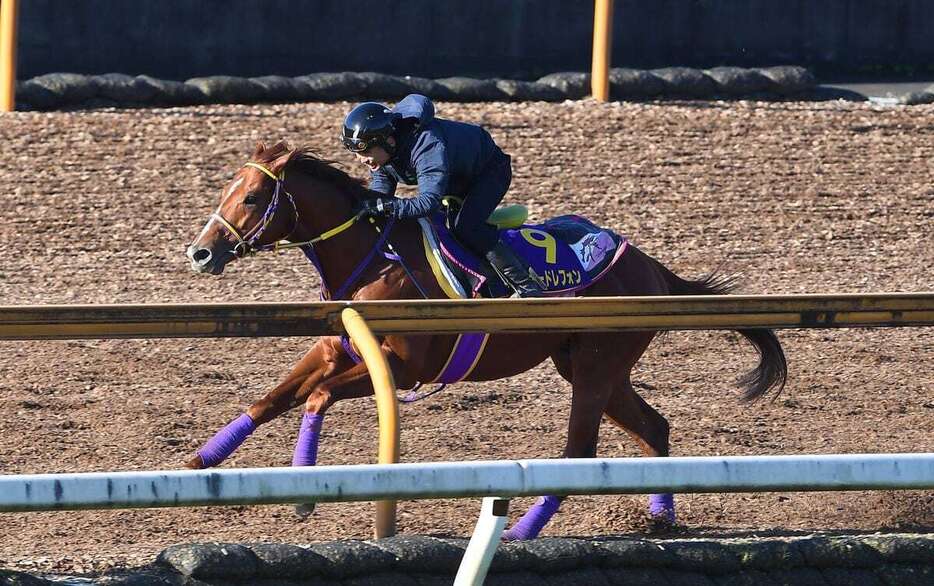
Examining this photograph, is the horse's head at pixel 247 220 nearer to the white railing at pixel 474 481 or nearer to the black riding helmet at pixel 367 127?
the black riding helmet at pixel 367 127

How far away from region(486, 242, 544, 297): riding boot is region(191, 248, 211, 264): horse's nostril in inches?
48.6

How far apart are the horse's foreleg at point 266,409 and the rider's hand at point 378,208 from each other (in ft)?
2.01

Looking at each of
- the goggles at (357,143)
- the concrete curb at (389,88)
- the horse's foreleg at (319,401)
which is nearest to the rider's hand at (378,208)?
the goggles at (357,143)

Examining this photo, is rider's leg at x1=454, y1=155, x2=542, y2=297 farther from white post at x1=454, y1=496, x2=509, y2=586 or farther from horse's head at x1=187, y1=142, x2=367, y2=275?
white post at x1=454, y1=496, x2=509, y2=586

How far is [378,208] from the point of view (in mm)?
7250

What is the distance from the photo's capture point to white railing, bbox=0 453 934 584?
3.90 metres

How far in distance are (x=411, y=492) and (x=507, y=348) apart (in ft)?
10.7

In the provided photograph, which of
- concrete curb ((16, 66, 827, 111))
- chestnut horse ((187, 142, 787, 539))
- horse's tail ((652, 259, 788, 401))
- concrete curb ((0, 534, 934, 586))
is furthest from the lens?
concrete curb ((16, 66, 827, 111))

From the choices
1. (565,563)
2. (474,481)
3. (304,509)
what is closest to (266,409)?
(304,509)

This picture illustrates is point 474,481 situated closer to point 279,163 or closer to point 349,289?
point 349,289

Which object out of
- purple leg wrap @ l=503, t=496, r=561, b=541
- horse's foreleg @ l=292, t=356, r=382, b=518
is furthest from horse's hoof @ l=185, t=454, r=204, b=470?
purple leg wrap @ l=503, t=496, r=561, b=541

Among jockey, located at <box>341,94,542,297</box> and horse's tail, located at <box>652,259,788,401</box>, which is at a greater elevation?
jockey, located at <box>341,94,542,297</box>

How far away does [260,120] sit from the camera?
12.4m

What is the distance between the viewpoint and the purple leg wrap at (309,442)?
A: 21.8 feet
